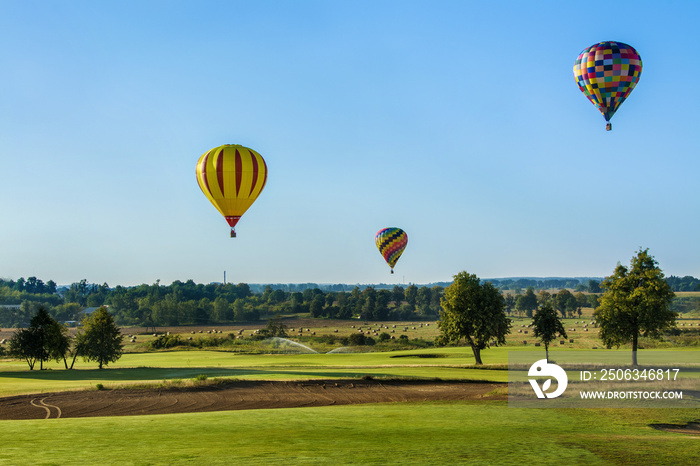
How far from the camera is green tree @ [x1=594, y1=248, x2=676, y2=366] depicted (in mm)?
48625

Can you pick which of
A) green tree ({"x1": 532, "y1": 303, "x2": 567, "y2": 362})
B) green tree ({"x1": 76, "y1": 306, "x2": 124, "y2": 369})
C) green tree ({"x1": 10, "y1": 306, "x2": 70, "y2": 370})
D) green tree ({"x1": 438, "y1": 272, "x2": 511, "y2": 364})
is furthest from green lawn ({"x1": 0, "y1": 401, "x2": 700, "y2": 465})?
green tree ({"x1": 10, "y1": 306, "x2": 70, "y2": 370})

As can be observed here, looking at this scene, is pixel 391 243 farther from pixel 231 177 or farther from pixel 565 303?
pixel 565 303

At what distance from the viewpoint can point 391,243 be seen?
90562 mm

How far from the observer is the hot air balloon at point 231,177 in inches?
1879

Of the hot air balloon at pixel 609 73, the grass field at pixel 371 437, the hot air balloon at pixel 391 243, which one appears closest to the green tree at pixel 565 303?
the hot air balloon at pixel 391 243

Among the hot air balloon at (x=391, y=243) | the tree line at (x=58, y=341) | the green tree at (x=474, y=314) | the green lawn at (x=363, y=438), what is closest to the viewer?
the green lawn at (x=363, y=438)

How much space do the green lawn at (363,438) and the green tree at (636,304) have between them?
2593 centimetres

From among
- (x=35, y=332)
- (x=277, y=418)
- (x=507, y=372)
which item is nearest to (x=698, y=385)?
(x=507, y=372)

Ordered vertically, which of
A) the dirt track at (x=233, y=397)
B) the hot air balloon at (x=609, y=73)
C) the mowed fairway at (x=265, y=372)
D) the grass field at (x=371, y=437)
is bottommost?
the mowed fairway at (x=265, y=372)

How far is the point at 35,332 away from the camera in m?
59.7

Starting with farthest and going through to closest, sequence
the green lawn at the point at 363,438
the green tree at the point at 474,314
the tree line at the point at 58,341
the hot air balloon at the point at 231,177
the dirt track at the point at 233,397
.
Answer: the tree line at the point at 58,341
the green tree at the point at 474,314
the hot air balloon at the point at 231,177
the dirt track at the point at 233,397
the green lawn at the point at 363,438

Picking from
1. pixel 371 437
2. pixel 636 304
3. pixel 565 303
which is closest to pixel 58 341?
pixel 371 437

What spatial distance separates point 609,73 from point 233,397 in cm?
3702

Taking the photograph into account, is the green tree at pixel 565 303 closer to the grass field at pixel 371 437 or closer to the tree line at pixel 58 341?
the tree line at pixel 58 341
